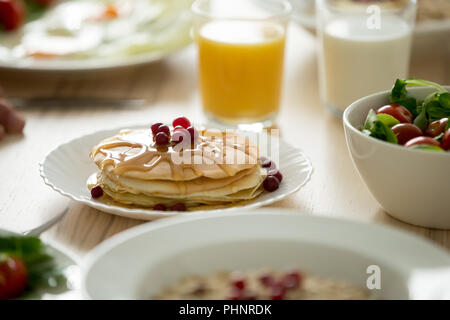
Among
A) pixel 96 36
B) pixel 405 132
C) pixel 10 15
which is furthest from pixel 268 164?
pixel 10 15

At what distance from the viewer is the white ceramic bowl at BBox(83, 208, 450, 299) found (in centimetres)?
82

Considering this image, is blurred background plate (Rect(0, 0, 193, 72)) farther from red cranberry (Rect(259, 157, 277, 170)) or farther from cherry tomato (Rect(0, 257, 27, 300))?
cherry tomato (Rect(0, 257, 27, 300))

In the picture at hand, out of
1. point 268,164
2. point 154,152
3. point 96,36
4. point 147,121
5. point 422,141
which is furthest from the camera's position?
point 96,36

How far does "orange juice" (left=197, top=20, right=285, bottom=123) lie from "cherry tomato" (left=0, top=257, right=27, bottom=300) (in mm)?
853

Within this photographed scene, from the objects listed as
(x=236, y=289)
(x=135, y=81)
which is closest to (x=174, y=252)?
(x=236, y=289)

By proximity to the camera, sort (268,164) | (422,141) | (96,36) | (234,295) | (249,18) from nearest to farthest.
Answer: (234,295)
(422,141)
(268,164)
(249,18)
(96,36)

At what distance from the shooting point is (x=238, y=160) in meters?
1.21

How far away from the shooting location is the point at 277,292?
0.82 meters

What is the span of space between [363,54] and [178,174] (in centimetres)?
70

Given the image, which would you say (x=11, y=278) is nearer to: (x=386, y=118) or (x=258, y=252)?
(x=258, y=252)

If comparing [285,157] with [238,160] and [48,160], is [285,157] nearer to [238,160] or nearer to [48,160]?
[238,160]

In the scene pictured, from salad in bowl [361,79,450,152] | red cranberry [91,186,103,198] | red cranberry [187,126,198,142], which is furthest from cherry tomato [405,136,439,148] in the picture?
red cranberry [91,186,103,198]

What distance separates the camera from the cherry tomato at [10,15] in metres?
2.35
